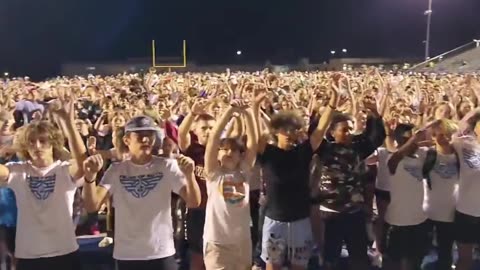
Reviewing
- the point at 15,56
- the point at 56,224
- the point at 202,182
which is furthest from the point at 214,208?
the point at 15,56

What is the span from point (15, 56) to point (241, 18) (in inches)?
651

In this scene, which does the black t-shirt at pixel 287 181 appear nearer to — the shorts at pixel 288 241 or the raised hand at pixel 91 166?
the shorts at pixel 288 241

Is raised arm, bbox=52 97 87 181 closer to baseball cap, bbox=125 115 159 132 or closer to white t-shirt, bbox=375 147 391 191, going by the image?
baseball cap, bbox=125 115 159 132

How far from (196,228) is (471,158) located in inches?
79.8

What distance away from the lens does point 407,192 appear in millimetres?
4996

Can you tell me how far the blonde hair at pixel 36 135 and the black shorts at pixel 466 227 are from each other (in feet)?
9.55

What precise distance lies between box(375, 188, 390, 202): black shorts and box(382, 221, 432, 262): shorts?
0.19 metres

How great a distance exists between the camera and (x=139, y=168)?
3871mm

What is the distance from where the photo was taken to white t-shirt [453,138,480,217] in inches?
202

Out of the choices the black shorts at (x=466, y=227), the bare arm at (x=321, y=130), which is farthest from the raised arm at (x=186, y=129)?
the black shorts at (x=466, y=227)

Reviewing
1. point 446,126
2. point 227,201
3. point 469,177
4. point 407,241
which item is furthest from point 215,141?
point 469,177

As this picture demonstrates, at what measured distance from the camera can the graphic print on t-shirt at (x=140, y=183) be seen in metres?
3.82

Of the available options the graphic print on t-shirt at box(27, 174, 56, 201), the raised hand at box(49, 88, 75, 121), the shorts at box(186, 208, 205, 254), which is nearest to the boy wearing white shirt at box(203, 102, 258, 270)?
the shorts at box(186, 208, 205, 254)

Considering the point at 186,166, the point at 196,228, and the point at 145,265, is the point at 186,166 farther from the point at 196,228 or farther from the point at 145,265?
the point at 196,228
